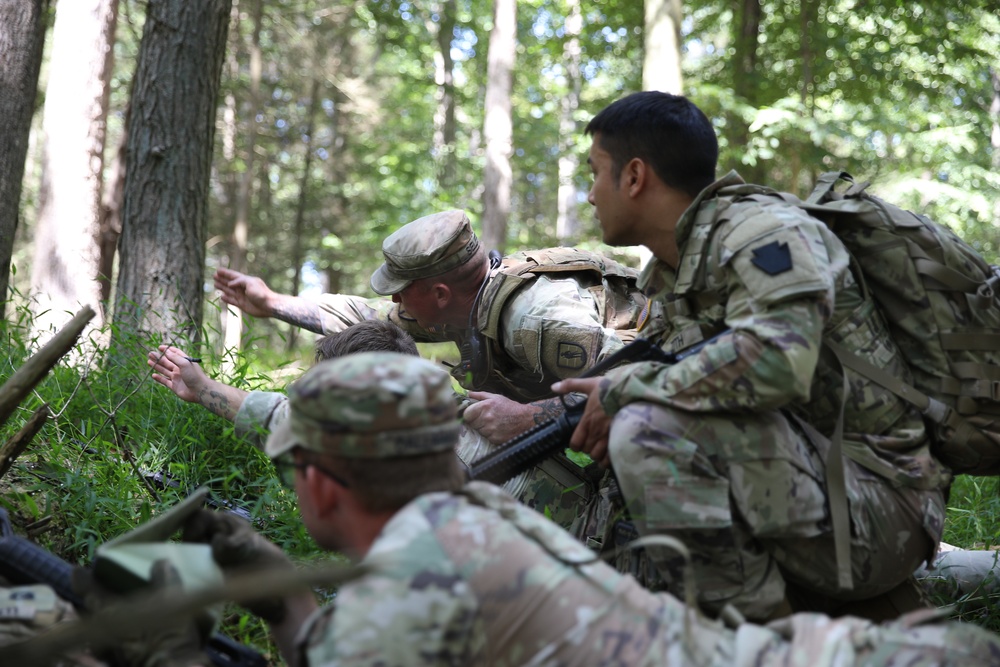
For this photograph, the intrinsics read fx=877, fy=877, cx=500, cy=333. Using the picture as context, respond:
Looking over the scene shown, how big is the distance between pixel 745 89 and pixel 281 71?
9554mm

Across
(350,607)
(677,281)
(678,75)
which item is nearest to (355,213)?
(678,75)

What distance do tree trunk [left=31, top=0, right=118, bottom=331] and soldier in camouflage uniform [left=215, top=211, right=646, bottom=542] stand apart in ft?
7.69

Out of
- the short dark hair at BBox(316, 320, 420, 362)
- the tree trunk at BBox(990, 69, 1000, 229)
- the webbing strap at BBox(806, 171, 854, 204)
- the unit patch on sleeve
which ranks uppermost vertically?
the tree trunk at BBox(990, 69, 1000, 229)

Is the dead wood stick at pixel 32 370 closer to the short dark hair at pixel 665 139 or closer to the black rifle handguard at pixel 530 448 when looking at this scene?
the black rifle handguard at pixel 530 448

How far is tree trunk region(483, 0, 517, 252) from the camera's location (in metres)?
12.9

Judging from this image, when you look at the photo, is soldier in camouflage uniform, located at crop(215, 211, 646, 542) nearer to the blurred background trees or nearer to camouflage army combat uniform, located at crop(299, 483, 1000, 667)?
the blurred background trees

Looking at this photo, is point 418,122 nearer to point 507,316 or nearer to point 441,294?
point 441,294

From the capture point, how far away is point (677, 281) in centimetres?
301

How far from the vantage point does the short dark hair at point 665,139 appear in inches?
123

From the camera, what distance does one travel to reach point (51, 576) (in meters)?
2.14

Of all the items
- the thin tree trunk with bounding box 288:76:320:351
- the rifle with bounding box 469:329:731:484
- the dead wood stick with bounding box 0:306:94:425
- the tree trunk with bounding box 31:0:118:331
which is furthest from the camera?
the thin tree trunk with bounding box 288:76:320:351

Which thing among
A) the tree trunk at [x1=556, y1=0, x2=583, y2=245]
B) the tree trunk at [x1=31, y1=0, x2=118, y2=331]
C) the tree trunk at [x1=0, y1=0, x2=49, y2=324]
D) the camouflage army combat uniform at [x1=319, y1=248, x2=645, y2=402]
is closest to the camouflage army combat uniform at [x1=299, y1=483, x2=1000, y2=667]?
the camouflage army combat uniform at [x1=319, y1=248, x2=645, y2=402]

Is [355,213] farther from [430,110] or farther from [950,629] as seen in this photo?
[950,629]

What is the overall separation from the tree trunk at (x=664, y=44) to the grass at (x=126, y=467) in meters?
5.34
